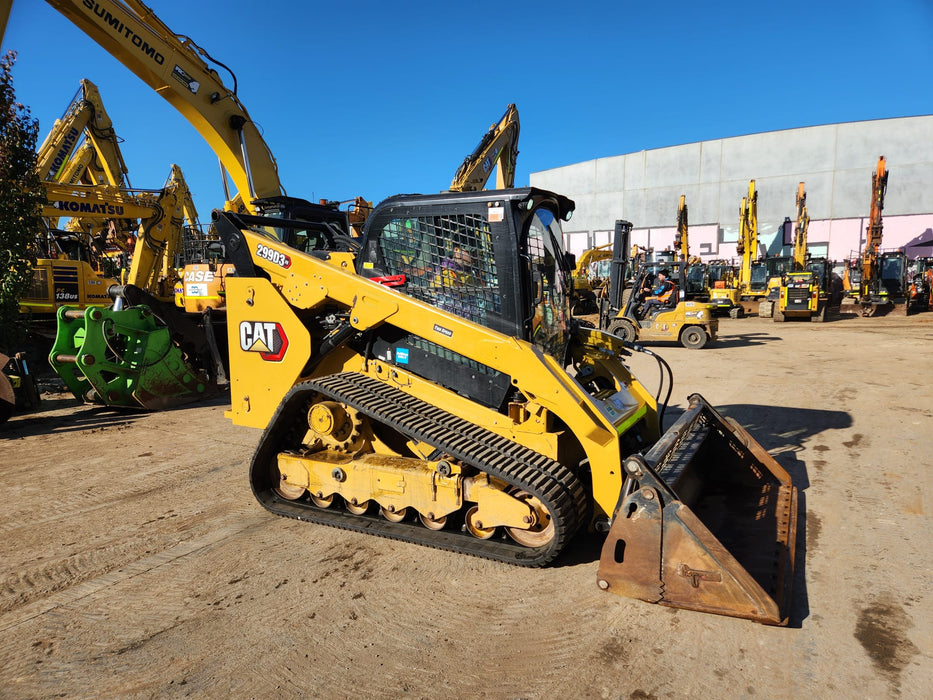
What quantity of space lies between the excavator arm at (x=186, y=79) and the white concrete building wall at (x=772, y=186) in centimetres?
3233

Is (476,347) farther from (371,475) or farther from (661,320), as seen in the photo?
(661,320)

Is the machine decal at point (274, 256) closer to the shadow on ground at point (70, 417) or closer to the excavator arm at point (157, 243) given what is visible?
the shadow on ground at point (70, 417)

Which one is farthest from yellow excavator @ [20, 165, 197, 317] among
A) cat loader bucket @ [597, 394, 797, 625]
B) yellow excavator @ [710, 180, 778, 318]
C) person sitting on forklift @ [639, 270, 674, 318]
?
yellow excavator @ [710, 180, 778, 318]

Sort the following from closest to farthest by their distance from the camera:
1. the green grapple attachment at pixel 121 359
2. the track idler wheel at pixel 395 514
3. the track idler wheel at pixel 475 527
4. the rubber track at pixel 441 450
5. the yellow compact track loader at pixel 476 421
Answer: the yellow compact track loader at pixel 476 421
the rubber track at pixel 441 450
the track idler wheel at pixel 475 527
the track idler wheel at pixel 395 514
the green grapple attachment at pixel 121 359

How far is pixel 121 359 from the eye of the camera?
6938 millimetres

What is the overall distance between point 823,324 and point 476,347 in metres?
19.4

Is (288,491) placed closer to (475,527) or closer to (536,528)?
(475,527)

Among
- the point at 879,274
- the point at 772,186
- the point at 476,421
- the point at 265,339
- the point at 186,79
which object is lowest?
the point at 476,421

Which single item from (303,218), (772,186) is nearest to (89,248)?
(303,218)

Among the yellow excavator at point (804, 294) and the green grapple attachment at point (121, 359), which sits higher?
the yellow excavator at point (804, 294)

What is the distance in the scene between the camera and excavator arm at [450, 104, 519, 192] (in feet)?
47.4

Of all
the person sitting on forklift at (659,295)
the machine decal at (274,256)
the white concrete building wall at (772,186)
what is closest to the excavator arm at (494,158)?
the person sitting on forklift at (659,295)

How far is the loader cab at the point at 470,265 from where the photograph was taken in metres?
3.34

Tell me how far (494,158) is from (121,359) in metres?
11.0
